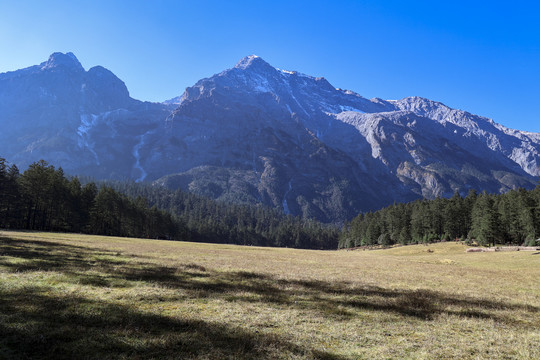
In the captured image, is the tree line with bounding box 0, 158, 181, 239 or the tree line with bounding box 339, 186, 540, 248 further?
the tree line with bounding box 339, 186, 540, 248

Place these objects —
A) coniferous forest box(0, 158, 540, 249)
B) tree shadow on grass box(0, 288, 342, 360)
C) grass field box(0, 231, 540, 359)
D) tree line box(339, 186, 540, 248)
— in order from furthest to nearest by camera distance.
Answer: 1. tree line box(339, 186, 540, 248)
2. coniferous forest box(0, 158, 540, 249)
3. grass field box(0, 231, 540, 359)
4. tree shadow on grass box(0, 288, 342, 360)

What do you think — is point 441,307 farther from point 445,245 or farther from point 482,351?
point 445,245

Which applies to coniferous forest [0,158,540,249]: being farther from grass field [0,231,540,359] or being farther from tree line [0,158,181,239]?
grass field [0,231,540,359]

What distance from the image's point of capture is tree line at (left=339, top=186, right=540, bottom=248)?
73.4 metres

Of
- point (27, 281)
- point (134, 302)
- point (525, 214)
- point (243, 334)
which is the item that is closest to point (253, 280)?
point (134, 302)

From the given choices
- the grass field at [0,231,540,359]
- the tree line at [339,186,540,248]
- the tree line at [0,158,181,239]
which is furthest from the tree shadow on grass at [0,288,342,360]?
the tree line at [339,186,540,248]

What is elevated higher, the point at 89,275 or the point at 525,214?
the point at 525,214

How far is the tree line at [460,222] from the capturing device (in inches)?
2891

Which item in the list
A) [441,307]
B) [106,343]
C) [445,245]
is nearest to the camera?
[106,343]

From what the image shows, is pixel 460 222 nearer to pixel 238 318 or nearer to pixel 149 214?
pixel 238 318

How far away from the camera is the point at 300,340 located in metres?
9.05

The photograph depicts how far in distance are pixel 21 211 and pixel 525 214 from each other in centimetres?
12904

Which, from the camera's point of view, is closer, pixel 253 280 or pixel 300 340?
pixel 300 340

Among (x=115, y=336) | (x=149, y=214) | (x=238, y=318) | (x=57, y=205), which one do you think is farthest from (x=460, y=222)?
(x=57, y=205)
